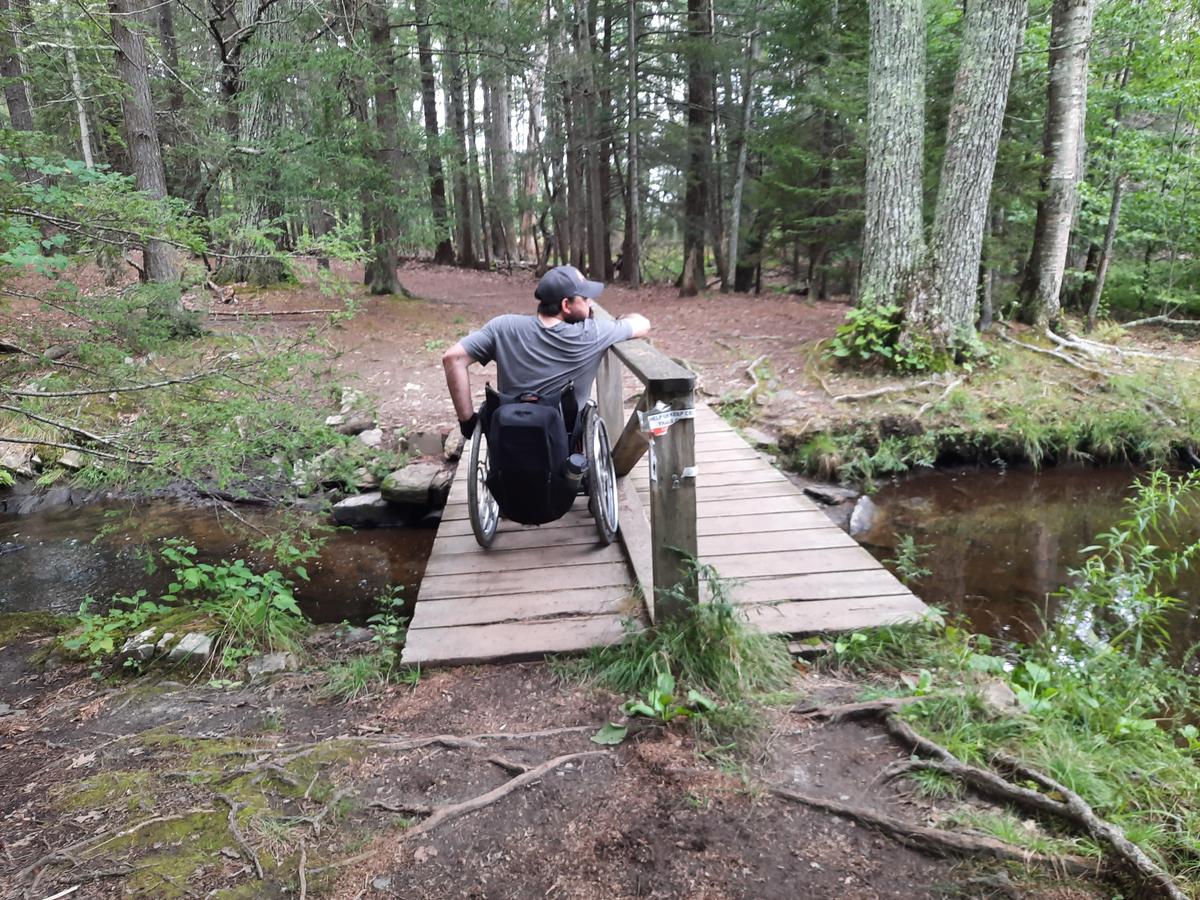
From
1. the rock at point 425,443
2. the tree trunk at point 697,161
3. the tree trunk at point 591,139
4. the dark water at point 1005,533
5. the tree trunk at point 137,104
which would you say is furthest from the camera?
the tree trunk at point 591,139

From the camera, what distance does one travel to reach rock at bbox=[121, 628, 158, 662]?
3.78 metres

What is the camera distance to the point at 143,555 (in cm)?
539

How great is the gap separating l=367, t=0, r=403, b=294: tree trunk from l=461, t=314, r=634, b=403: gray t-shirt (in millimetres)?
7926

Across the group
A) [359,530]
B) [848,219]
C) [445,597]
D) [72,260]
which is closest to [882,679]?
[445,597]

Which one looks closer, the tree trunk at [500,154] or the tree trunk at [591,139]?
the tree trunk at [591,139]

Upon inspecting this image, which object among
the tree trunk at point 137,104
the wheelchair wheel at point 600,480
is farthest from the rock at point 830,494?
the tree trunk at point 137,104

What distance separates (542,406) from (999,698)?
92.1 inches

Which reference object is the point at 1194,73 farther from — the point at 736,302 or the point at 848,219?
the point at 736,302

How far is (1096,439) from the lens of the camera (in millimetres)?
7539

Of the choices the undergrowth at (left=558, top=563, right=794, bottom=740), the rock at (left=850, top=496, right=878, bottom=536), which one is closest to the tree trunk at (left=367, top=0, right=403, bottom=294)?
the rock at (left=850, top=496, right=878, bottom=536)

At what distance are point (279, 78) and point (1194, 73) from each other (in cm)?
1252

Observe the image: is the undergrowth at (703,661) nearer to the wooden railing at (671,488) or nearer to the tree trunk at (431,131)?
the wooden railing at (671,488)

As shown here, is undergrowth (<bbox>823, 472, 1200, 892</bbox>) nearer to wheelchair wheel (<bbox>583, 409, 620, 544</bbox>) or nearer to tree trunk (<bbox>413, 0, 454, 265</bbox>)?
wheelchair wheel (<bbox>583, 409, 620, 544</bbox>)

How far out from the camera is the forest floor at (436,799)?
202 cm
